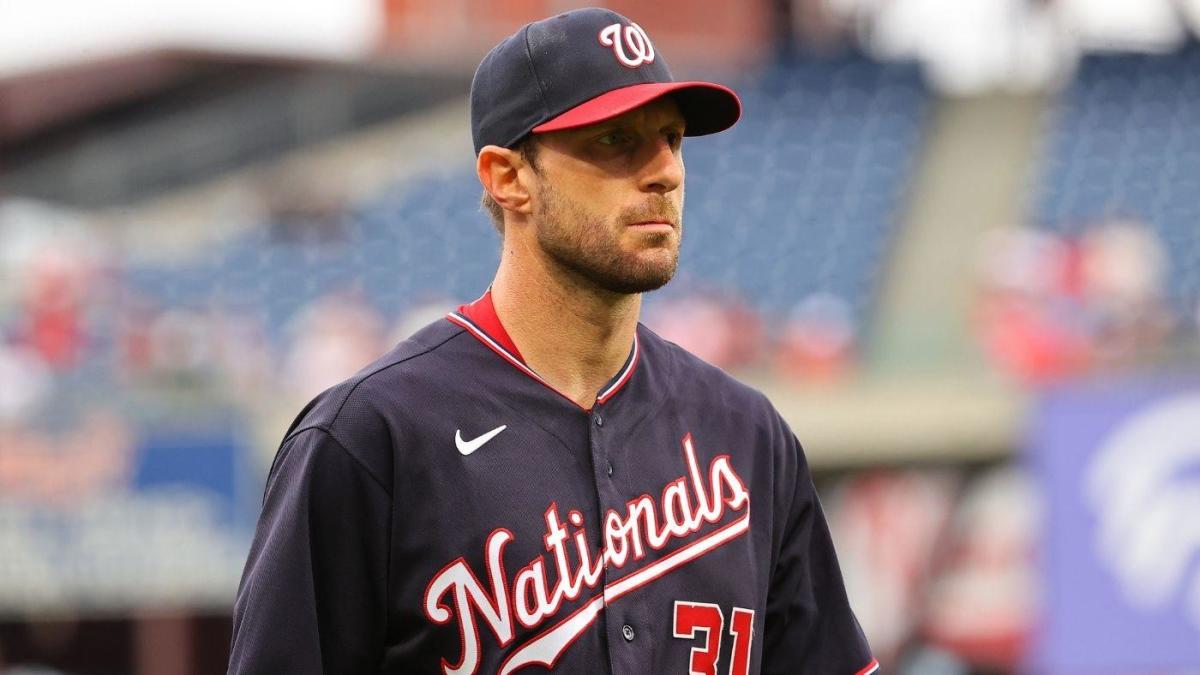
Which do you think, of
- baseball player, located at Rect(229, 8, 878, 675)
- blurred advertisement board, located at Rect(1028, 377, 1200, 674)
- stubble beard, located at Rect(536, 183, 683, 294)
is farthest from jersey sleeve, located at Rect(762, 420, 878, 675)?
blurred advertisement board, located at Rect(1028, 377, 1200, 674)

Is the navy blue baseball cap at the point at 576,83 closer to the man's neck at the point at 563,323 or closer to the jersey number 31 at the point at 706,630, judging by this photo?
the man's neck at the point at 563,323

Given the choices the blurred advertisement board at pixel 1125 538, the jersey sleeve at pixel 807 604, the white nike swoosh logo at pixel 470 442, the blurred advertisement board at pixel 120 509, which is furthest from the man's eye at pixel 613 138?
the blurred advertisement board at pixel 120 509

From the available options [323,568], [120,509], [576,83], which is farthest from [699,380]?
[120,509]

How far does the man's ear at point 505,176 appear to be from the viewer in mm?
2262

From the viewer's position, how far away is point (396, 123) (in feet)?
54.5

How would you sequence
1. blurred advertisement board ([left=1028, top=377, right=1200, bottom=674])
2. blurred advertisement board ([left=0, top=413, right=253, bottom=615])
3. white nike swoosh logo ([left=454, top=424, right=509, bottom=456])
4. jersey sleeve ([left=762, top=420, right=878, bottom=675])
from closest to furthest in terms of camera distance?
1. white nike swoosh logo ([left=454, top=424, right=509, bottom=456])
2. jersey sleeve ([left=762, top=420, right=878, bottom=675])
3. blurred advertisement board ([left=1028, top=377, right=1200, bottom=674])
4. blurred advertisement board ([left=0, top=413, right=253, bottom=615])

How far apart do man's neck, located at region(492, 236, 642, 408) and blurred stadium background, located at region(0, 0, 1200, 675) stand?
6567mm

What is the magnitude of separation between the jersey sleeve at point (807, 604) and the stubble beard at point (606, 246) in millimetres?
372

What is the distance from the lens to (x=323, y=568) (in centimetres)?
210

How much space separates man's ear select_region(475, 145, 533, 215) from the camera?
2262 millimetres

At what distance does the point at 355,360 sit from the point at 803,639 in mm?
7977

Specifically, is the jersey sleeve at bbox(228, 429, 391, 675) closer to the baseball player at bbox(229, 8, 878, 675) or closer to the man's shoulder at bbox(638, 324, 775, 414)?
the baseball player at bbox(229, 8, 878, 675)

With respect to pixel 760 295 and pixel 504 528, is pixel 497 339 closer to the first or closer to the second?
pixel 504 528

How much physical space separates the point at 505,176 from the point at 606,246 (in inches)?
6.9
